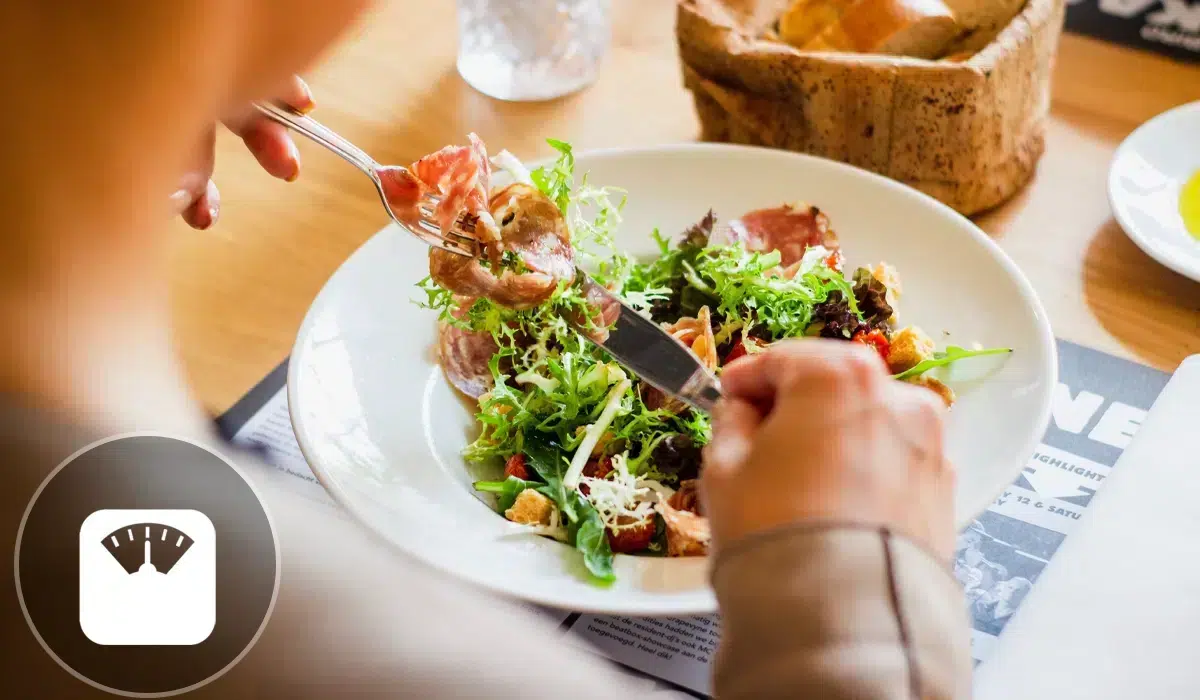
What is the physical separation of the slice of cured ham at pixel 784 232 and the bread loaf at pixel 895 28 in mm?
284

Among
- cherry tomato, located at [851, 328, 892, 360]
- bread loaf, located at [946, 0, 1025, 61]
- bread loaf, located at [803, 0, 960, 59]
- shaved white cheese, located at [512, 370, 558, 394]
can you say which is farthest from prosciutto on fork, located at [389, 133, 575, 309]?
bread loaf, located at [946, 0, 1025, 61]

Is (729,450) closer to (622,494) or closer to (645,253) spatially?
(622,494)

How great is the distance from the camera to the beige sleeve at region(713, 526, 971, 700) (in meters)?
0.60

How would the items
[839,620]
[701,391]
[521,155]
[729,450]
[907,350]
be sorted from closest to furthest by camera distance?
[839,620] → [729,450] → [701,391] → [907,350] → [521,155]

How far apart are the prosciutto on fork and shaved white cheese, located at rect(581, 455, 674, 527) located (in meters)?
0.19

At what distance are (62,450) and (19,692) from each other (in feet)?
0.41

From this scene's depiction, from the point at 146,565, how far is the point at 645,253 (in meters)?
0.78

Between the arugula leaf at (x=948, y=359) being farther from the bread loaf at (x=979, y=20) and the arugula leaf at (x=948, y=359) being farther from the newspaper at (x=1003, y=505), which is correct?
the bread loaf at (x=979, y=20)

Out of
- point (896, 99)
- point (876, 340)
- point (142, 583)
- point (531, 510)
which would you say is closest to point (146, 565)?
point (142, 583)

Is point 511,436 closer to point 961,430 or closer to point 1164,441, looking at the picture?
point 961,430

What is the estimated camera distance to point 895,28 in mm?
1428

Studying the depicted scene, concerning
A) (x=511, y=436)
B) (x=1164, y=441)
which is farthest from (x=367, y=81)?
(x=1164, y=441)

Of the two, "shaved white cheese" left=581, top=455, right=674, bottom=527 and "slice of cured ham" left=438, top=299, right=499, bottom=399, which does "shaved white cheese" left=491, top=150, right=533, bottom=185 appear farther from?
"shaved white cheese" left=581, top=455, right=674, bottom=527

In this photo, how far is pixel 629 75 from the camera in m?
1.84
